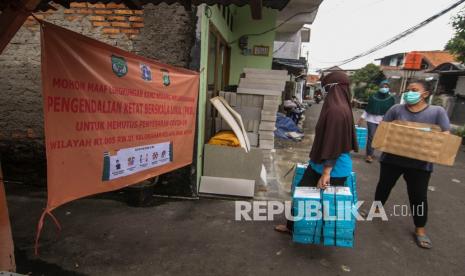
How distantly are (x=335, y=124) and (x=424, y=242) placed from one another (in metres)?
1.93

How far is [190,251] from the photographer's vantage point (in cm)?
318

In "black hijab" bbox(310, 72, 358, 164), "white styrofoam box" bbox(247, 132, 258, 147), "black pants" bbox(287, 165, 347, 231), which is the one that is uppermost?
"black hijab" bbox(310, 72, 358, 164)

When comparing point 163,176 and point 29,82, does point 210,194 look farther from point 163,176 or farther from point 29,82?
point 29,82

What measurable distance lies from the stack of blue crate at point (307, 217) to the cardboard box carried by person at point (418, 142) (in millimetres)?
1209

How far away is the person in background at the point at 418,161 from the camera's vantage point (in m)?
3.41

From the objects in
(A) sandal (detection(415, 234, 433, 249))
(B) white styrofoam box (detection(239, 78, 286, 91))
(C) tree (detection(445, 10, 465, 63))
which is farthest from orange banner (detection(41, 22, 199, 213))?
(C) tree (detection(445, 10, 465, 63))

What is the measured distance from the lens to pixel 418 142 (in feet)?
11.0

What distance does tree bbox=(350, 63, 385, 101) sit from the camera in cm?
3397

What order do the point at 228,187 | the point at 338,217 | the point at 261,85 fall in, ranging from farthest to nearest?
the point at 261,85
the point at 228,187
the point at 338,217

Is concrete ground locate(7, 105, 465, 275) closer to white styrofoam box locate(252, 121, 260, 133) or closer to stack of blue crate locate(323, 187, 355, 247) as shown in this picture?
stack of blue crate locate(323, 187, 355, 247)

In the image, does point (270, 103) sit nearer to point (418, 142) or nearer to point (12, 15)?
point (418, 142)

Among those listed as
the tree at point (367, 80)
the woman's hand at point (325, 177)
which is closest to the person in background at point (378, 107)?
the woman's hand at point (325, 177)

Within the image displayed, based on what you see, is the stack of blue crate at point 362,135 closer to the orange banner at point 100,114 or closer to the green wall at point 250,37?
the green wall at point 250,37

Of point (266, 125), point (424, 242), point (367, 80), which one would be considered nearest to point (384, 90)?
point (266, 125)
